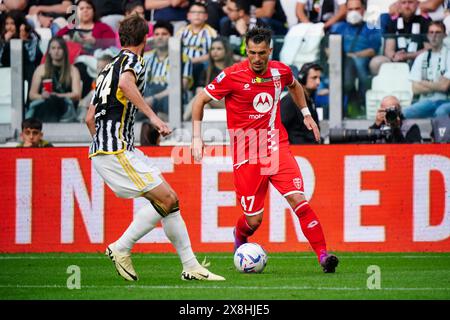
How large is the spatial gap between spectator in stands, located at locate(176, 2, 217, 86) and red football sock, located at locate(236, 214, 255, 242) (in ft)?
15.3

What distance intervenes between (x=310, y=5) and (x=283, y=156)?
6.90 m

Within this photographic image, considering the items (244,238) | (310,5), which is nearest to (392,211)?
(244,238)

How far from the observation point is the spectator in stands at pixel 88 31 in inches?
629

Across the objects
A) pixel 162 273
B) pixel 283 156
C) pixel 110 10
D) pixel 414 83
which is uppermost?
pixel 110 10

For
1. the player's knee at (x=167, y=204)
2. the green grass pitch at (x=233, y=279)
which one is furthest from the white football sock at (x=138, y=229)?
the green grass pitch at (x=233, y=279)

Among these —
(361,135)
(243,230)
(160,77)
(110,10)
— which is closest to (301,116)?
(361,135)

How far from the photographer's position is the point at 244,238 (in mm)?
11414

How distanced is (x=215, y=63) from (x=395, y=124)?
3.08m

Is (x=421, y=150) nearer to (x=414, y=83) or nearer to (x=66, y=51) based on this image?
(x=414, y=83)

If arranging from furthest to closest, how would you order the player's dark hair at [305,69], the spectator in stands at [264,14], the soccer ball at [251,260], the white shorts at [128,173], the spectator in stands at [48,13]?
the spectator in stands at [48,13] < the spectator in stands at [264,14] < the player's dark hair at [305,69] < the soccer ball at [251,260] < the white shorts at [128,173]

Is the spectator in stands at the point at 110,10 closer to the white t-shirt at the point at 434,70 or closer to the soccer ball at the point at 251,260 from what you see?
the white t-shirt at the point at 434,70

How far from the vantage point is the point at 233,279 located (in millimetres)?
9961

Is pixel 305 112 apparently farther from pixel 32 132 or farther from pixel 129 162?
pixel 32 132

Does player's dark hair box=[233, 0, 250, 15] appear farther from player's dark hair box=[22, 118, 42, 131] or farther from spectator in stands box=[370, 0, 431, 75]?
player's dark hair box=[22, 118, 42, 131]
